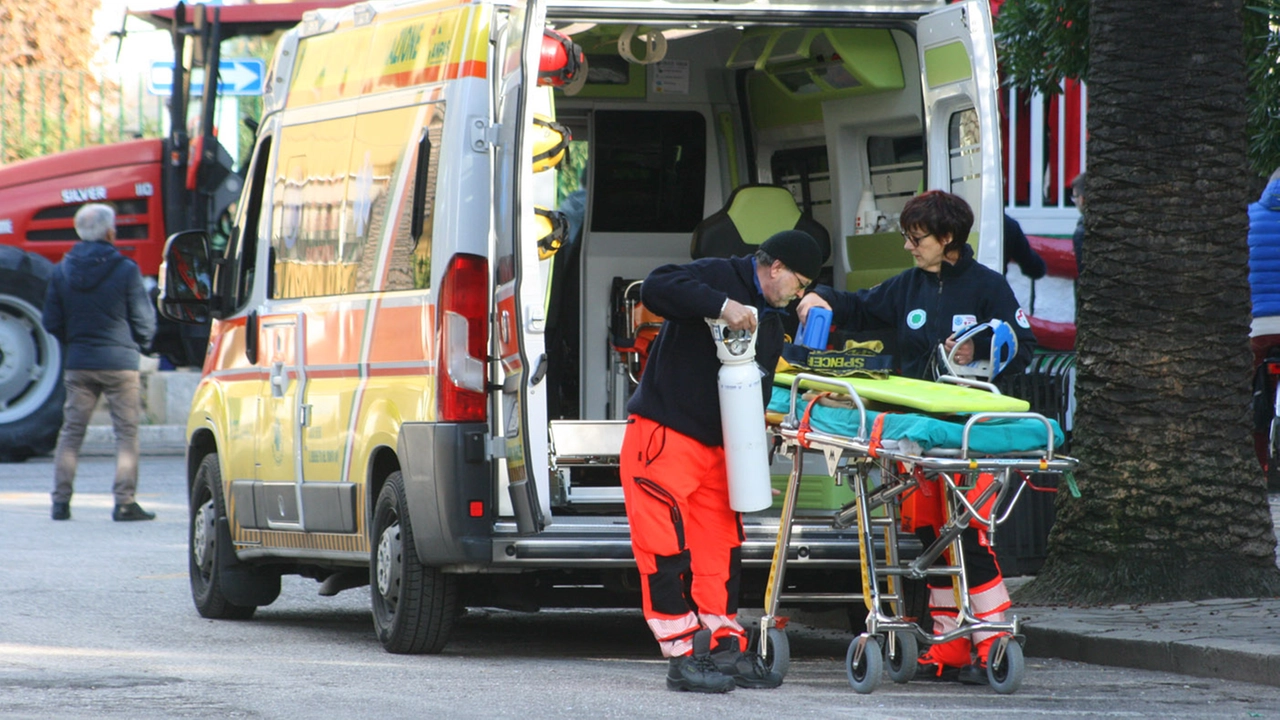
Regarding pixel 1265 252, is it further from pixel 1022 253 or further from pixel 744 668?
pixel 744 668

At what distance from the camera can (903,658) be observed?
6875 mm

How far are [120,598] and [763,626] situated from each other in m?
4.04

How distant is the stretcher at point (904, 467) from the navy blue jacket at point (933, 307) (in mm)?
296

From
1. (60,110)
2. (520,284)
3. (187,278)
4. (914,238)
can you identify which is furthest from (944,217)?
(60,110)

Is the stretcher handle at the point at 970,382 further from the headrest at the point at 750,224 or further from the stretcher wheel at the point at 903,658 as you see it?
the headrest at the point at 750,224

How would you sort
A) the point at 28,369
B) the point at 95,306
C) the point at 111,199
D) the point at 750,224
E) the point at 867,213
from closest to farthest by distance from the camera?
the point at 867,213 < the point at 750,224 < the point at 95,306 < the point at 28,369 < the point at 111,199

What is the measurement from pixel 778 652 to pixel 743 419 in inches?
32.2

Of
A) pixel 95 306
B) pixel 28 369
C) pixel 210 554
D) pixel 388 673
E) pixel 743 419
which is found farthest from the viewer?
pixel 28 369

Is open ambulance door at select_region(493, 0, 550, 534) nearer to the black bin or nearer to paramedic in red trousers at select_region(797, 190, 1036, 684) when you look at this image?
paramedic in red trousers at select_region(797, 190, 1036, 684)

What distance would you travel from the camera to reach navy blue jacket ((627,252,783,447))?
6.89m

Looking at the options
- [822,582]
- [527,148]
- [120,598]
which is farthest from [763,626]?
[120,598]

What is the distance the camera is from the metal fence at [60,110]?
19.7 m

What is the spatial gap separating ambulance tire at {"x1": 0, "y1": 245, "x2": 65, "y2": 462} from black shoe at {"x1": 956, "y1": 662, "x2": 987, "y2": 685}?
11.3 meters

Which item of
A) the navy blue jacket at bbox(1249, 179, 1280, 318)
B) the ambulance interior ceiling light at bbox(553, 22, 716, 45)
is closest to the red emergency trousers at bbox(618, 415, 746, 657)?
the ambulance interior ceiling light at bbox(553, 22, 716, 45)
